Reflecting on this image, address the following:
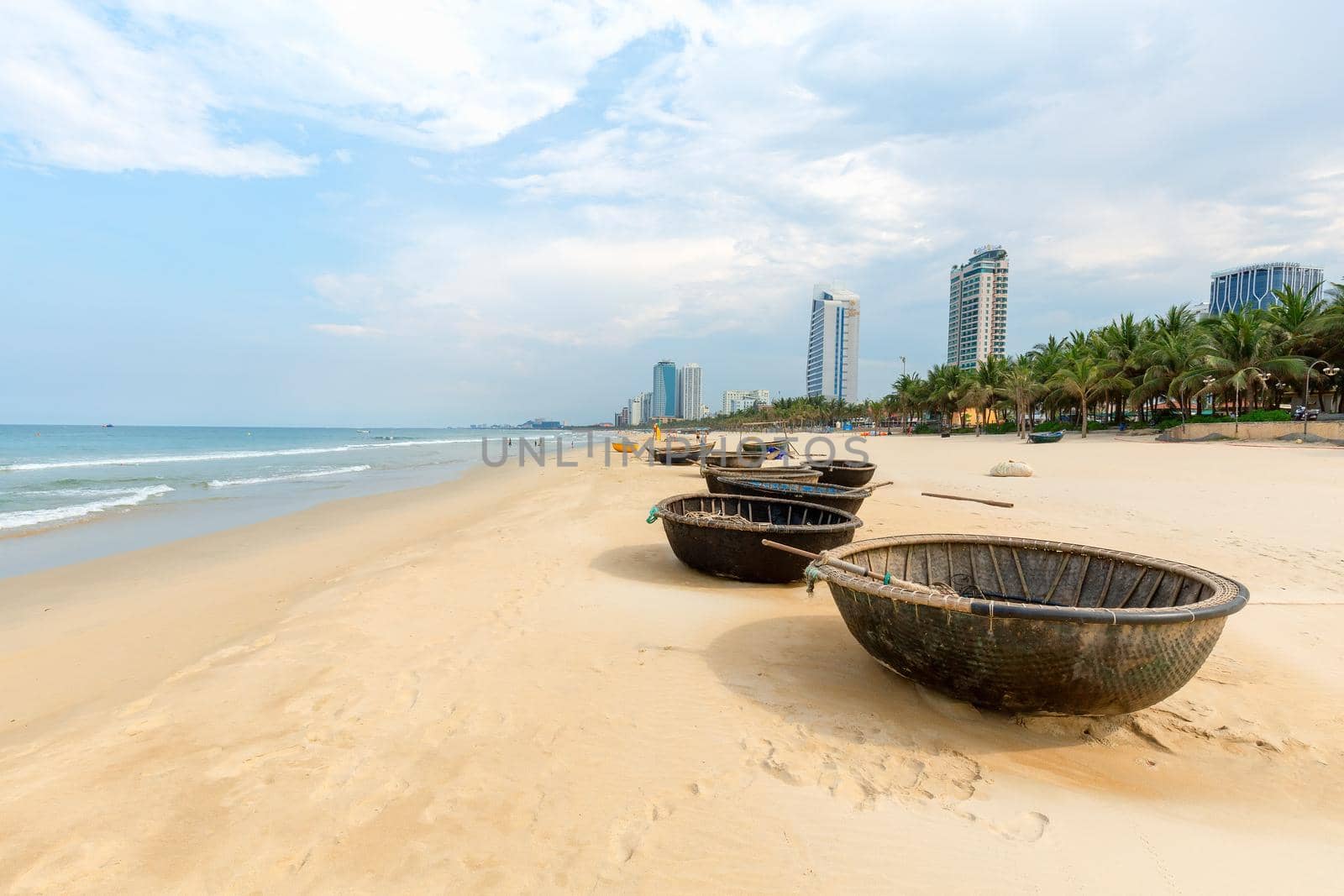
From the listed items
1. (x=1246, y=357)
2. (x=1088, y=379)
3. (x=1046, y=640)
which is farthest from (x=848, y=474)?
(x=1088, y=379)

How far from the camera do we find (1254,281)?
121m

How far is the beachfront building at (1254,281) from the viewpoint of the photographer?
11294cm

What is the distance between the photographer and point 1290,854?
8.66ft

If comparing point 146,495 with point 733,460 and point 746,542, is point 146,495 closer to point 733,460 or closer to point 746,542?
point 733,460

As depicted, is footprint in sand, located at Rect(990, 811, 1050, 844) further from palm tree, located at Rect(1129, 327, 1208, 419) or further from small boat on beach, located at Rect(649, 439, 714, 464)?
palm tree, located at Rect(1129, 327, 1208, 419)

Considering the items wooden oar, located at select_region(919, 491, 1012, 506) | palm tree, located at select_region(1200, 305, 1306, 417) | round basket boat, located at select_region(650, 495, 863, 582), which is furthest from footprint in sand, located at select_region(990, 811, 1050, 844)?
palm tree, located at select_region(1200, 305, 1306, 417)

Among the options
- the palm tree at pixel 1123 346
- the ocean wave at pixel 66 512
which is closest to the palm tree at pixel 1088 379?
the palm tree at pixel 1123 346

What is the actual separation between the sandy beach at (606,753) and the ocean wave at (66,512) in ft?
26.0

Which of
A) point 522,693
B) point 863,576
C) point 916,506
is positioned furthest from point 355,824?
point 916,506

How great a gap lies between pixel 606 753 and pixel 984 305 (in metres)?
132

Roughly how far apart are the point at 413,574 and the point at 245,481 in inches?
738

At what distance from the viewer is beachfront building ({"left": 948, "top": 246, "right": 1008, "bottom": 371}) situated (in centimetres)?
11569

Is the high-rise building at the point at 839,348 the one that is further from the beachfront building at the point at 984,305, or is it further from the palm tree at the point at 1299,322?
the palm tree at the point at 1299,322

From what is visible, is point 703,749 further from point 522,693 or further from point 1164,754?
point 1164,754
